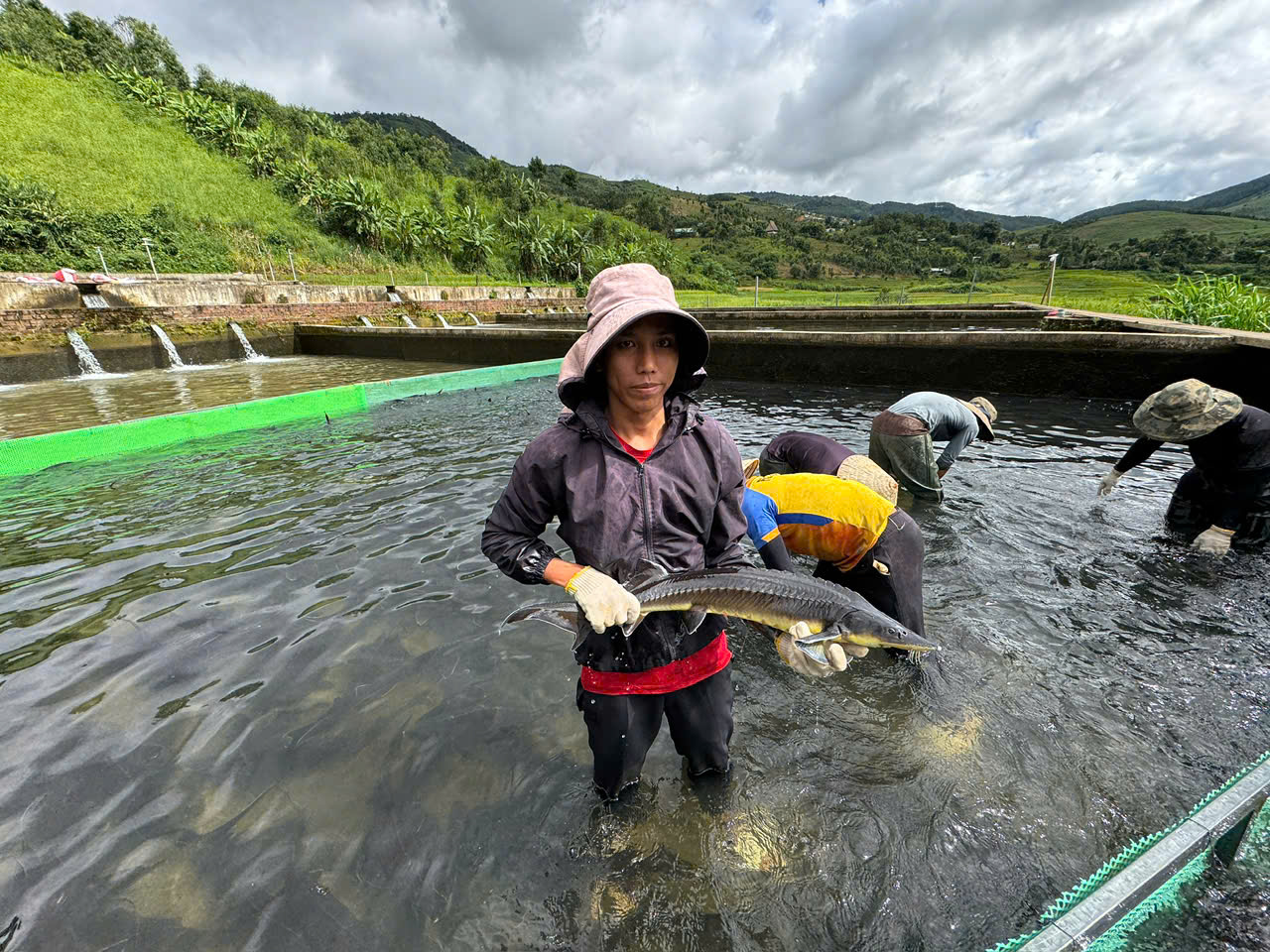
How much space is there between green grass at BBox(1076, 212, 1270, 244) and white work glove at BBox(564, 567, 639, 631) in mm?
151291

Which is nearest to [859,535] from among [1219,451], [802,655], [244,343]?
[802,655]

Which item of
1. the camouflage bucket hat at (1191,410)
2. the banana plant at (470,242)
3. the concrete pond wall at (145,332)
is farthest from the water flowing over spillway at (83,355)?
the banana plant at (470,242)

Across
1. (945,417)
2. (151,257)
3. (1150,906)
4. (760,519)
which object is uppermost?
(151,257)

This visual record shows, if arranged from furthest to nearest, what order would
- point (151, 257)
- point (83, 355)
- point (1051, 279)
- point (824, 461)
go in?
point (151, 257)
point (1051, 279)
point (83, 355)
point (824, 461)

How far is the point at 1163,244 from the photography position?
8738 cm

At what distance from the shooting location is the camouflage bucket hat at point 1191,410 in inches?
167

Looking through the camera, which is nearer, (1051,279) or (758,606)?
(758,606)

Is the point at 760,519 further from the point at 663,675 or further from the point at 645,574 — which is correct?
the point at 645,574

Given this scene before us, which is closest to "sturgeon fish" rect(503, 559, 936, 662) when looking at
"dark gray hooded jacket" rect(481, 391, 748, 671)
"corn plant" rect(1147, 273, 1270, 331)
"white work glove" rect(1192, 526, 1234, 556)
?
"dark gray hooded jacket" rect(481, 391, 748, 671)

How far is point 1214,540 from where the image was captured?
4422mm

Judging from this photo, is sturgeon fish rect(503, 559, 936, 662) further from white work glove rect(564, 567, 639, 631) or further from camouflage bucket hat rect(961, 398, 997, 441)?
camouflage bucket hat rect(961, 398, 997, 441)

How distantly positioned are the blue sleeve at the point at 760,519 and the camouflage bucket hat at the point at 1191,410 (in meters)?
3.66

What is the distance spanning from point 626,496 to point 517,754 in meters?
1.83

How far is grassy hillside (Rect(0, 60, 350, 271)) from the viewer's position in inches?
1072
